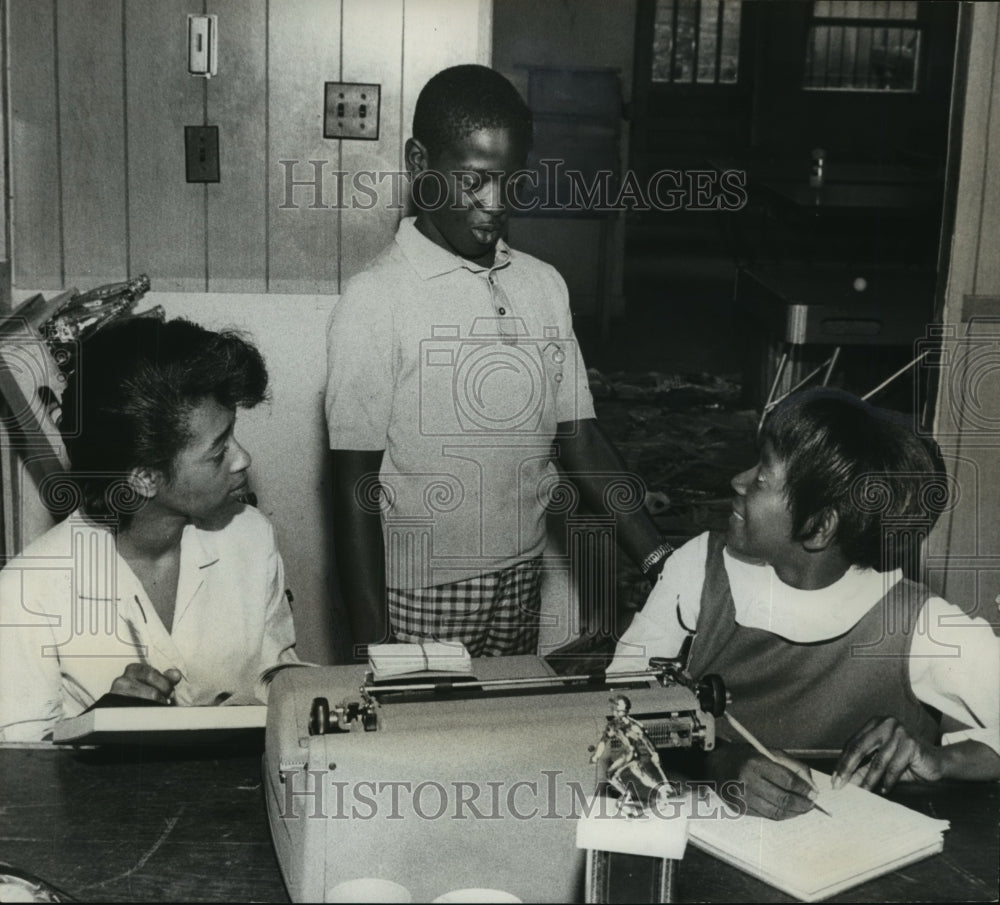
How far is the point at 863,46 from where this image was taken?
8.48ft

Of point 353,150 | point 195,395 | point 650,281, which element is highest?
point 353,150

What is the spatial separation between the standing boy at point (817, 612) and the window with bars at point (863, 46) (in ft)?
2.15

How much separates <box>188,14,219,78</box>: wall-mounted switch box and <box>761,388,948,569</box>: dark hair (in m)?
1.35

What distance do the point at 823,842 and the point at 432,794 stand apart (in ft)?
1.94

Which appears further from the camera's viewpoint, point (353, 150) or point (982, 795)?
point (353, 150)

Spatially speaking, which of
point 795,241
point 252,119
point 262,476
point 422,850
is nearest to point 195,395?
point 262,476

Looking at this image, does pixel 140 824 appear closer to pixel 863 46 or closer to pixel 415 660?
pixel 415 660

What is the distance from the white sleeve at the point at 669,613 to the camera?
257cm

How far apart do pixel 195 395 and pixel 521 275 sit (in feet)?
2.32

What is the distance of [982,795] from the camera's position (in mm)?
2037

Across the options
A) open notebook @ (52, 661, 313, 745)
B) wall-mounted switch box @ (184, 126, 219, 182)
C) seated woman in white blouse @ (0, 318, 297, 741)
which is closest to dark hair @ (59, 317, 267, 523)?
seated woman in white blouse @ (0, 318, 297, 741)

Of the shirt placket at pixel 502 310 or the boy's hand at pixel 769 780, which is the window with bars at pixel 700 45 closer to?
the shirt placket at pixel 502 310

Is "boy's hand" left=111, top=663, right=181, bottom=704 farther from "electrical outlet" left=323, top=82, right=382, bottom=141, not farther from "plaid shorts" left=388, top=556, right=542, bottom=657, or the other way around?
"electrical outlet" left=323, top=82, right=382, bottom=141

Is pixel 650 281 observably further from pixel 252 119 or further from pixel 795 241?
pixel 252 119
